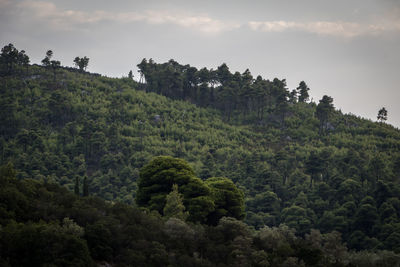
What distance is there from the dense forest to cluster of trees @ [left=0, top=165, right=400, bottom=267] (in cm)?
14

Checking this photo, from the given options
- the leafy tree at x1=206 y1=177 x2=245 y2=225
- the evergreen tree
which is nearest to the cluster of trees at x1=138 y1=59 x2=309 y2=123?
the evergreen tree

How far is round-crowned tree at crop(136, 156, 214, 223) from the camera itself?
5659cm

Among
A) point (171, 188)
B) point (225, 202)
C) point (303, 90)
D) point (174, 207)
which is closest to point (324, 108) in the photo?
point (303, 90)

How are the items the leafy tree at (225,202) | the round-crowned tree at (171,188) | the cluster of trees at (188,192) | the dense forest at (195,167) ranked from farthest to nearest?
1. the leafy tree at (225,202)
2. the cluster of trees at (188,192)
3. the round-crowned tree at (171,188)
4. the dense forest at (195,167)

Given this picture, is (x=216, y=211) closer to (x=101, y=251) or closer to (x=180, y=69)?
(x=101, y=251)

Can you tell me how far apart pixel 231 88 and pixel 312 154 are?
4384 cm

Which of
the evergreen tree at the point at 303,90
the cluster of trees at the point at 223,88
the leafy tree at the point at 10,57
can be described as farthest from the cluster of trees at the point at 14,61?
the evergreen tree at the point at 303,90

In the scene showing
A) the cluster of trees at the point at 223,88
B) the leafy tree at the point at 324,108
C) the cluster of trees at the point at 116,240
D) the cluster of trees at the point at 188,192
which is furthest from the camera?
the cluster of trees at the point at 223,88

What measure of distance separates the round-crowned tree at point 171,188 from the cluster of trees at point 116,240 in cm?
1006

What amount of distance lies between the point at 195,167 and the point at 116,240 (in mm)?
49211

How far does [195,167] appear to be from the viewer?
8694 cm

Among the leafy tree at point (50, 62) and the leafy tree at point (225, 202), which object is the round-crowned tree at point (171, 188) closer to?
the leafy tree at point (225, 202)

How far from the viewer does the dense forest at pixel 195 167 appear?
40.5m

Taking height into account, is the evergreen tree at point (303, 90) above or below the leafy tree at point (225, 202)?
above
